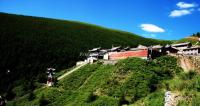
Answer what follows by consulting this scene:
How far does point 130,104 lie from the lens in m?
49.9

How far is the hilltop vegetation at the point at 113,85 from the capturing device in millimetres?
54406

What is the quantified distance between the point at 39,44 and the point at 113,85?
234ft

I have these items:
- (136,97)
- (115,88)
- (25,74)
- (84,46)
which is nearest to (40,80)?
(25,74)

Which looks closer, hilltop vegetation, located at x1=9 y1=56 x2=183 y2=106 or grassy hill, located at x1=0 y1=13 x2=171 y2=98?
hilltop vegetation, located at x1=9 y1=56 x2=183 y2=106

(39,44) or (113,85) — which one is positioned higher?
(39,44)

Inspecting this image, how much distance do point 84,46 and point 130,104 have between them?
3272 inches

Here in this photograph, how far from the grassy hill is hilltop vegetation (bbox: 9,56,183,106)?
561 inches

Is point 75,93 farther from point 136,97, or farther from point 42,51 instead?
point 42,51

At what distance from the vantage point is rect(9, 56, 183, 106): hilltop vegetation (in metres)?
54.4

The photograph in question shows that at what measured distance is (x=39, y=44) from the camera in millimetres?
127000

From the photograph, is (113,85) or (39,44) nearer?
(113,85)

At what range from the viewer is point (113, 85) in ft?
196

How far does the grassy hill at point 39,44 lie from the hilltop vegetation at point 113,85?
14.3 m

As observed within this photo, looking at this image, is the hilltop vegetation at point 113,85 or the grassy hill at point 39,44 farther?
the grassy hill at point 39,44
